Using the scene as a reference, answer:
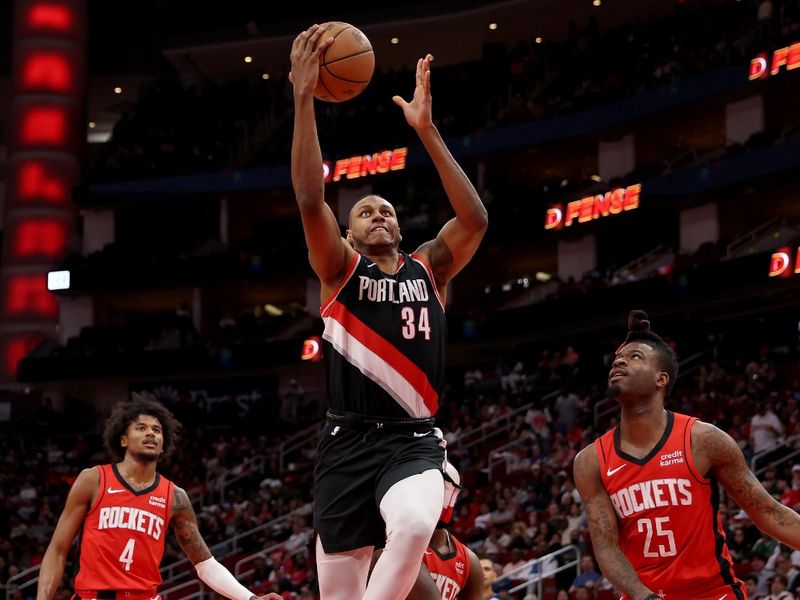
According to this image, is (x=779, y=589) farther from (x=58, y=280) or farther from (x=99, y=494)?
(x=58, y=280)

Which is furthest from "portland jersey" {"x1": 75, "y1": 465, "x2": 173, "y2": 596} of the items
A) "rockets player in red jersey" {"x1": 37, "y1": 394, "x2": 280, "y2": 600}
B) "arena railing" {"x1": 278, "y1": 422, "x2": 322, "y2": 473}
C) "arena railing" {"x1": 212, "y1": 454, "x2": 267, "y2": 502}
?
"arena railing" {"x1": 278, "y1": 422, "x2": 322, "y2": 473}

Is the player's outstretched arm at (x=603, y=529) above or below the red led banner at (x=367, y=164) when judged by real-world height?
below

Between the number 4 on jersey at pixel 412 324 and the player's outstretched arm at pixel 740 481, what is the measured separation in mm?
1602

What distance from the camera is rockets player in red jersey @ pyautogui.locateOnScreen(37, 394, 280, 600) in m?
9.15

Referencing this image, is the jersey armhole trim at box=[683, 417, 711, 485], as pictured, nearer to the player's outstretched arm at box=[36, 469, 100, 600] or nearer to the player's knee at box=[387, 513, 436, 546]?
the player's knee at box=[387, 513, 436, 546]

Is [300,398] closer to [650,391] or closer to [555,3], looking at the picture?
[555,3]

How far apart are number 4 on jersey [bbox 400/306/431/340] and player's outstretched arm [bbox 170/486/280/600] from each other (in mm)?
2955

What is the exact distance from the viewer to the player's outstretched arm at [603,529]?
6559 mm

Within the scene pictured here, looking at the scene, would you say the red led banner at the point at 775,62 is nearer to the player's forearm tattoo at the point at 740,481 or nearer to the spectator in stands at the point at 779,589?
the spectator in stands at the point at 779,589

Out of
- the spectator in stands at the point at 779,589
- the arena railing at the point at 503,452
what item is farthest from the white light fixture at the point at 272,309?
the spectator in stands at the point at 779,589

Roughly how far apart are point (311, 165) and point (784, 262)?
76.8 feet

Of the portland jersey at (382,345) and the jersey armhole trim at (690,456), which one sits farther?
the jersey armhole trim at (690,456)

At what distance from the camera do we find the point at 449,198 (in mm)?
6859

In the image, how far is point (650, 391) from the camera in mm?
7145
